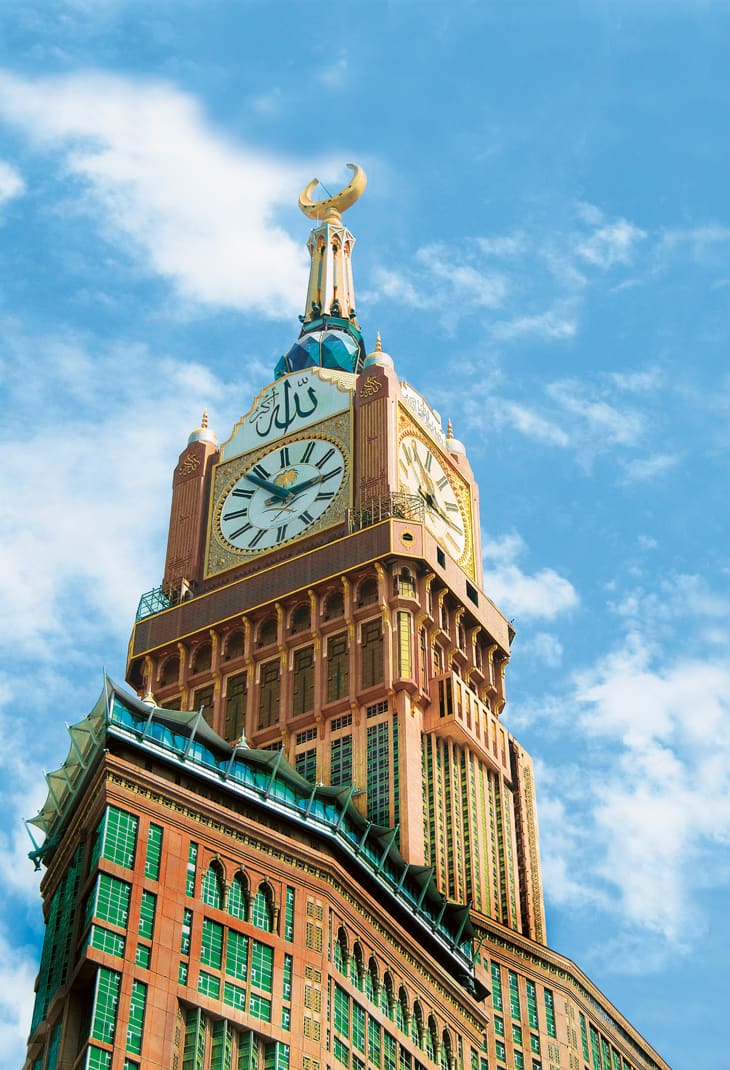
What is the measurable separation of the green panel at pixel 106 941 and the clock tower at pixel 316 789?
0.15 metres

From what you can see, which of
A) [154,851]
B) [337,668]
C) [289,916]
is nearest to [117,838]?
[154,851]

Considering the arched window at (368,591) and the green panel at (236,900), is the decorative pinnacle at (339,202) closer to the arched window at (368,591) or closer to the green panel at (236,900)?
the arched window at (368,591)

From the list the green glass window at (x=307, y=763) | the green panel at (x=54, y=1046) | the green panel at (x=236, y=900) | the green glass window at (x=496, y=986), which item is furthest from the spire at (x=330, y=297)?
the green panel at (x=54, y=1046)

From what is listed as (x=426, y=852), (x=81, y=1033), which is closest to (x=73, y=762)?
(x=81, y=1033)

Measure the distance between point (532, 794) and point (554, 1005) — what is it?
2207 centimetres

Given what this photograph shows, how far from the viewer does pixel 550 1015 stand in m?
124

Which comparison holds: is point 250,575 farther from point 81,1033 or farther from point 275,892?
point 81,1033

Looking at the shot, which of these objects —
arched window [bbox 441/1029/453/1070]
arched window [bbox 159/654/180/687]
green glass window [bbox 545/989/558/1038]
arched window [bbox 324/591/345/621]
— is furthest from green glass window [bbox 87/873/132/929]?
arched window [bbox 159/654/180/687]

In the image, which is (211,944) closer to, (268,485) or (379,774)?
(379,774)

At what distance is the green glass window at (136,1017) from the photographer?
91.1 m

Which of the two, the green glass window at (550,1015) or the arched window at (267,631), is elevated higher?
the arched window at (267,631)

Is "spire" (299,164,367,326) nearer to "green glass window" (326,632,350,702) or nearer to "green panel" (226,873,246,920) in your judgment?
"green glass window" (326,632,350,702)

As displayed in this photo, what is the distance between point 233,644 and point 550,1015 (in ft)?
118

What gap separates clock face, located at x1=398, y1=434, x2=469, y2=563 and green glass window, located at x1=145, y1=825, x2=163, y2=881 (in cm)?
4866
